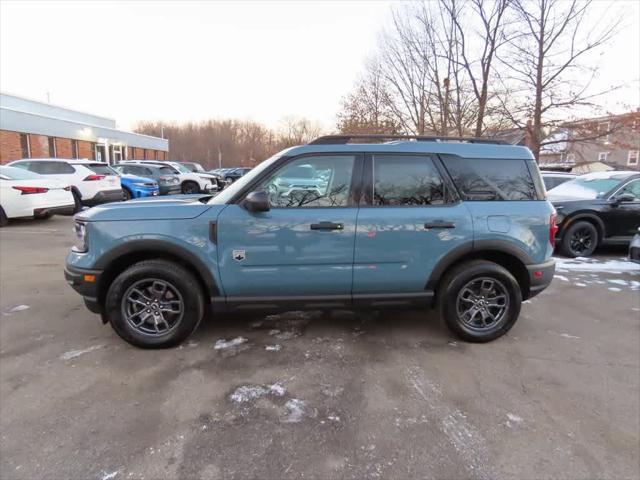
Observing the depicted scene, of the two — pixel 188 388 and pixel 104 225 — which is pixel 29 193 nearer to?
pixel 104 225

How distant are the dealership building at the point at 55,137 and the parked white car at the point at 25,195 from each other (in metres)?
16.7

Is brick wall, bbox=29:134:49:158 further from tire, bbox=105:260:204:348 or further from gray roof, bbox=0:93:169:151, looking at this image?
tire, bbox=105:260:204:348

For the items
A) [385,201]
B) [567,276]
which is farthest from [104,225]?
[567,276]

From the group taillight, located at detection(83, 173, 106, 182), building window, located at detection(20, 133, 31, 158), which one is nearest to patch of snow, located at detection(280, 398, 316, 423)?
taillight, located at detection(83, 173, 106, 182)

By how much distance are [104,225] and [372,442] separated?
9.01ft

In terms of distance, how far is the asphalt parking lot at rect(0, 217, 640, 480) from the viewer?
223cm

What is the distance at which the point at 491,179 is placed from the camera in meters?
3.68

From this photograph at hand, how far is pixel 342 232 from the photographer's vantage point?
134 inches

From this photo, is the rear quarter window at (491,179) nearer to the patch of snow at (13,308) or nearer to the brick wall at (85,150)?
the patch of snow at (13,308)

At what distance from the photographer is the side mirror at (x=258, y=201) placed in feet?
10.7

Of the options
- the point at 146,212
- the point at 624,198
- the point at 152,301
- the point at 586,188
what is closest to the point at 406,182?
the point at 146,212

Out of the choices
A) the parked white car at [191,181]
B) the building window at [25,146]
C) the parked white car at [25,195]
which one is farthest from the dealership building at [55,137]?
the parked white car at [25,195]

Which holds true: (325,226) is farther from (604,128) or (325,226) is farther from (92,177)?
(604,128)

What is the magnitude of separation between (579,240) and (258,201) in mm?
6966
